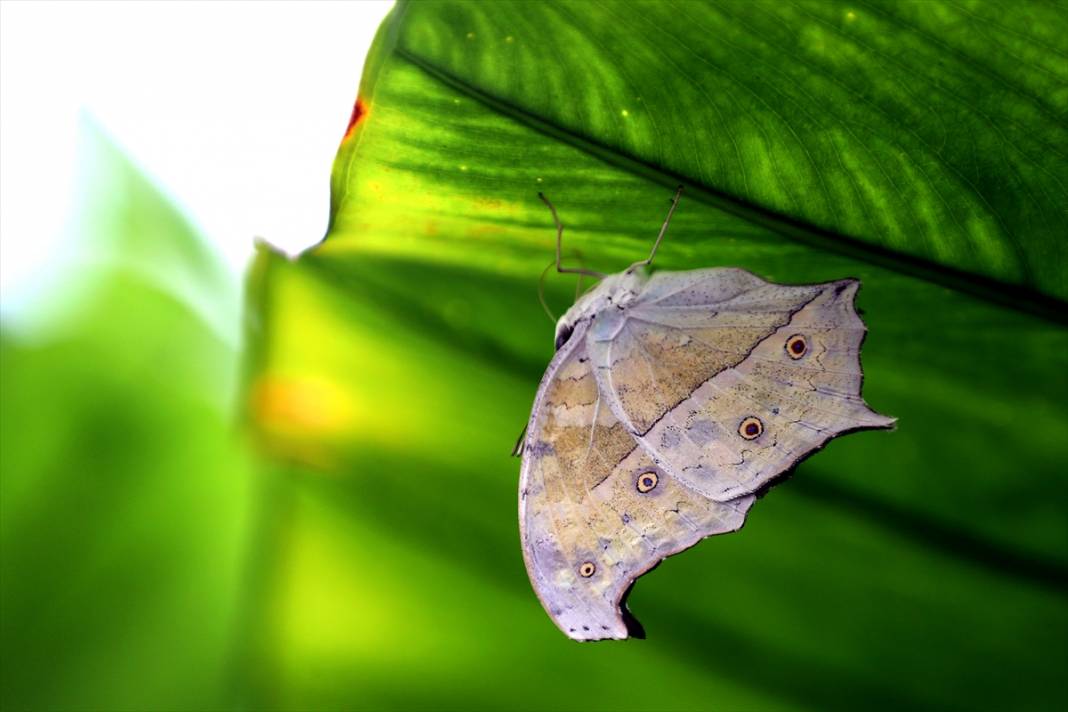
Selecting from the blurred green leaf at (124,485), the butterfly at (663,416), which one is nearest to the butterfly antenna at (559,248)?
the butterfly at (663,416)

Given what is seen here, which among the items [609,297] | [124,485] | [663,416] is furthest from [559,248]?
[124,485]

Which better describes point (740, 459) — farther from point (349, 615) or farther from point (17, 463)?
point (17, 463)

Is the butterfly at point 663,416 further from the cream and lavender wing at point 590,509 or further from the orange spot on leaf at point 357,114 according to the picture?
the orange spot on leaf at point 357,114

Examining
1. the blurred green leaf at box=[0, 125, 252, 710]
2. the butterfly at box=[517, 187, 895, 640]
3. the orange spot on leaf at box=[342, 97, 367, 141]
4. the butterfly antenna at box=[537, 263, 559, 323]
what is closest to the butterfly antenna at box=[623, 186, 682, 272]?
the butterfly at box=[517, 187, 895, 640]

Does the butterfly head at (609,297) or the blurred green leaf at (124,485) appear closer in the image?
the butterfly head at (609,297)

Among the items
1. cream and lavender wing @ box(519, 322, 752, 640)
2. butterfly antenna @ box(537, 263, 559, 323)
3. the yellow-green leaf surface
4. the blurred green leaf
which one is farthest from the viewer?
the blurred green leaf

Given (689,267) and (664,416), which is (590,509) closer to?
(664,416)

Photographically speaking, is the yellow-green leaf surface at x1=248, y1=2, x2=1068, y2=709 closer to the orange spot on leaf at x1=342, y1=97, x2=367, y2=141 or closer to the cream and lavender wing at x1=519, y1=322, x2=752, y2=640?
the orange spot on leaf at x1=342, y1=97, x2=367, y2=141
